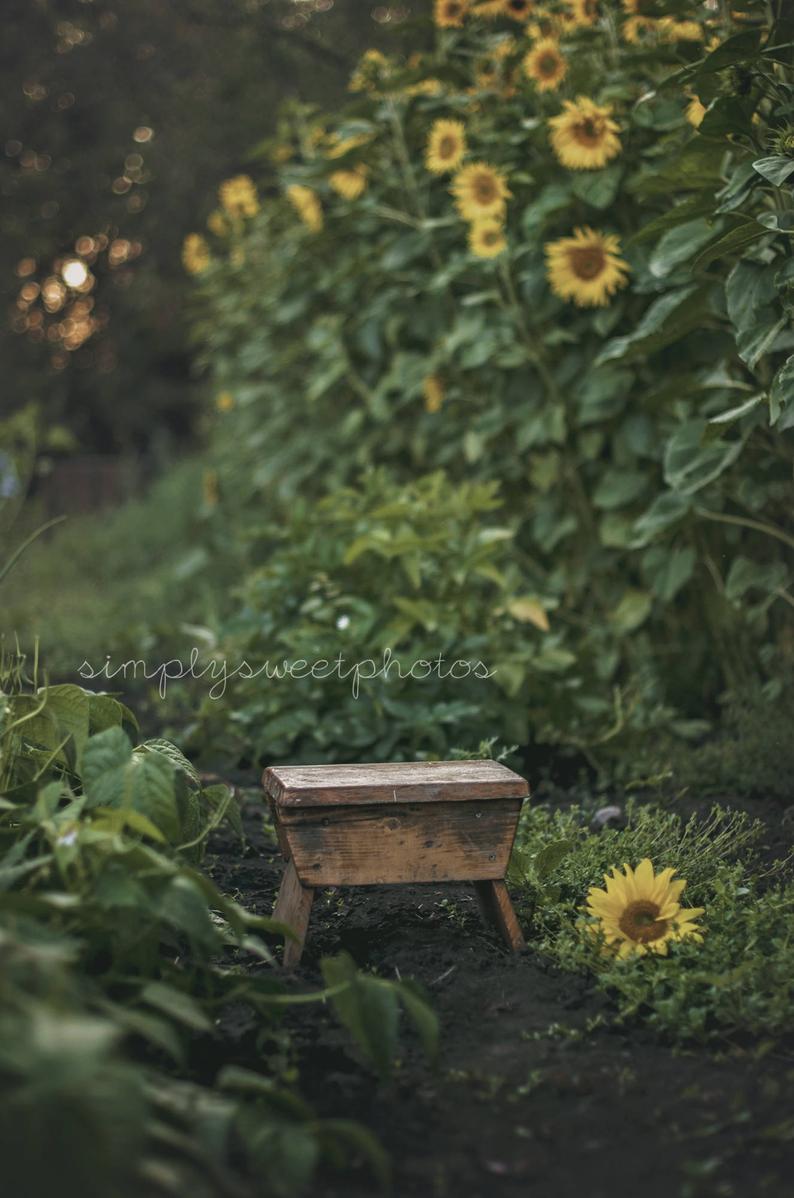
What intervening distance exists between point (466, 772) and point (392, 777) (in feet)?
0.45

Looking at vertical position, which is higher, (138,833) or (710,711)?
(138,833)

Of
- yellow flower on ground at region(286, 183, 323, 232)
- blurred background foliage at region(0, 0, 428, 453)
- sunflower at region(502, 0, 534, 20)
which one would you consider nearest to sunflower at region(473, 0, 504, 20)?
sunflower at region(502, 0, 534, 20)

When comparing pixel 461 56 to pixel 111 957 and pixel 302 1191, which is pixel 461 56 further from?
pixel 302 1191

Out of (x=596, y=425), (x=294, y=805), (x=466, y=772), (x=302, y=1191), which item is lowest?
(x=596, y=425)

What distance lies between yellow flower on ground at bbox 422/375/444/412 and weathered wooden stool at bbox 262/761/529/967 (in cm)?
222

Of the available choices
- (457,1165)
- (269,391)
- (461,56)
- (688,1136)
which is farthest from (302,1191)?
(269,391)

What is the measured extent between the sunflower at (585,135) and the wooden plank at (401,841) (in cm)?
201

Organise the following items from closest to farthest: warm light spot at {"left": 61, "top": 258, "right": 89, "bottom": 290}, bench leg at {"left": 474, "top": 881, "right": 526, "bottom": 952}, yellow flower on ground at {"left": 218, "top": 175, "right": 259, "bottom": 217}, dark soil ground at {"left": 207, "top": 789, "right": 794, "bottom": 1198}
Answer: dark soil ground at {"left": 207, "top": 789, "right": 794, "bottom": 1198}
bench leg at {"left": 474, "top": 881, "right": 526, "bottom": 952}
yellow flower on ground at {"left": 218, "top": 175, "right": 259, "bottom": 217}
warm light spot at {"left": 61, "top": 258, "right": 89, "bottom": 290}

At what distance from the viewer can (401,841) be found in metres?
2.09

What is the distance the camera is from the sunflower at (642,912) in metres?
2.01

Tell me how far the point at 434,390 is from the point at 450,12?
113 centimetres

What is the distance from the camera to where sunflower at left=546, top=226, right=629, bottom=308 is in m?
3.48

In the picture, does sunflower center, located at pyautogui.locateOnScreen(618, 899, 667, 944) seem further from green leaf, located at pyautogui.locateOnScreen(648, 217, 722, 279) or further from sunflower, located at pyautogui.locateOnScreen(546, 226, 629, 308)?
sunflower, located at pyautogui.locateOnScreen(546, 226, 629, 308)

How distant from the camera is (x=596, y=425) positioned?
12.5 feet
